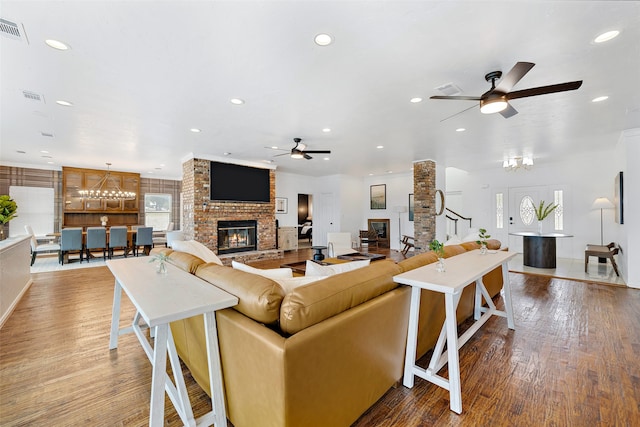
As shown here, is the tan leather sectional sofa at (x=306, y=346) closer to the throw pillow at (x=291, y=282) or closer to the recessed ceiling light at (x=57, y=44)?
the throw pillow at (x=291, y=282)

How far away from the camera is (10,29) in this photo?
199cm

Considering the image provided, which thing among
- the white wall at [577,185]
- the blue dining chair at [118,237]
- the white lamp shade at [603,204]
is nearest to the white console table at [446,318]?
the white lamp shade at [603,204]

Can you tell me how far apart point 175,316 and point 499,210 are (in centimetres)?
954

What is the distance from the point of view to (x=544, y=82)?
277 centimetres

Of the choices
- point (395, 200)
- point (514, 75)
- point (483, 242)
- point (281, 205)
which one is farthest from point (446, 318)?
point (395, 200)

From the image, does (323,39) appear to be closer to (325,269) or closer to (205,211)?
(325,269)

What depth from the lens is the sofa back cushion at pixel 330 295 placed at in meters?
1.28

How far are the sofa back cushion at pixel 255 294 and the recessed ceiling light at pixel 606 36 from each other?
310cm

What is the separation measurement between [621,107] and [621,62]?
161cm

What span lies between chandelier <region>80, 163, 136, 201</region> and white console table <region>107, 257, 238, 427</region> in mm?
8387

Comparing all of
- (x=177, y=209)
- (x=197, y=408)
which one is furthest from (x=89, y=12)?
(x=177, y=209)

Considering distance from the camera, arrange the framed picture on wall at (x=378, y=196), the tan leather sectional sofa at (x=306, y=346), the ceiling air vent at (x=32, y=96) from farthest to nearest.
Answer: the framed picture on wall at (x=378, y=196), the ceiling air vent at (x=32, y=96), the tan leather sectional sofa at (x=306, y=346)

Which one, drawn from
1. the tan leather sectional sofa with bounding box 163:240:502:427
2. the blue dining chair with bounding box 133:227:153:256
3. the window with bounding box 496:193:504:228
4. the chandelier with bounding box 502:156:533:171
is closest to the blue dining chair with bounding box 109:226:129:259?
the blue dining chair with bounding box 133:227:153:256

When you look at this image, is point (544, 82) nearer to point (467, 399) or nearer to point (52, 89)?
point (467, 399)
